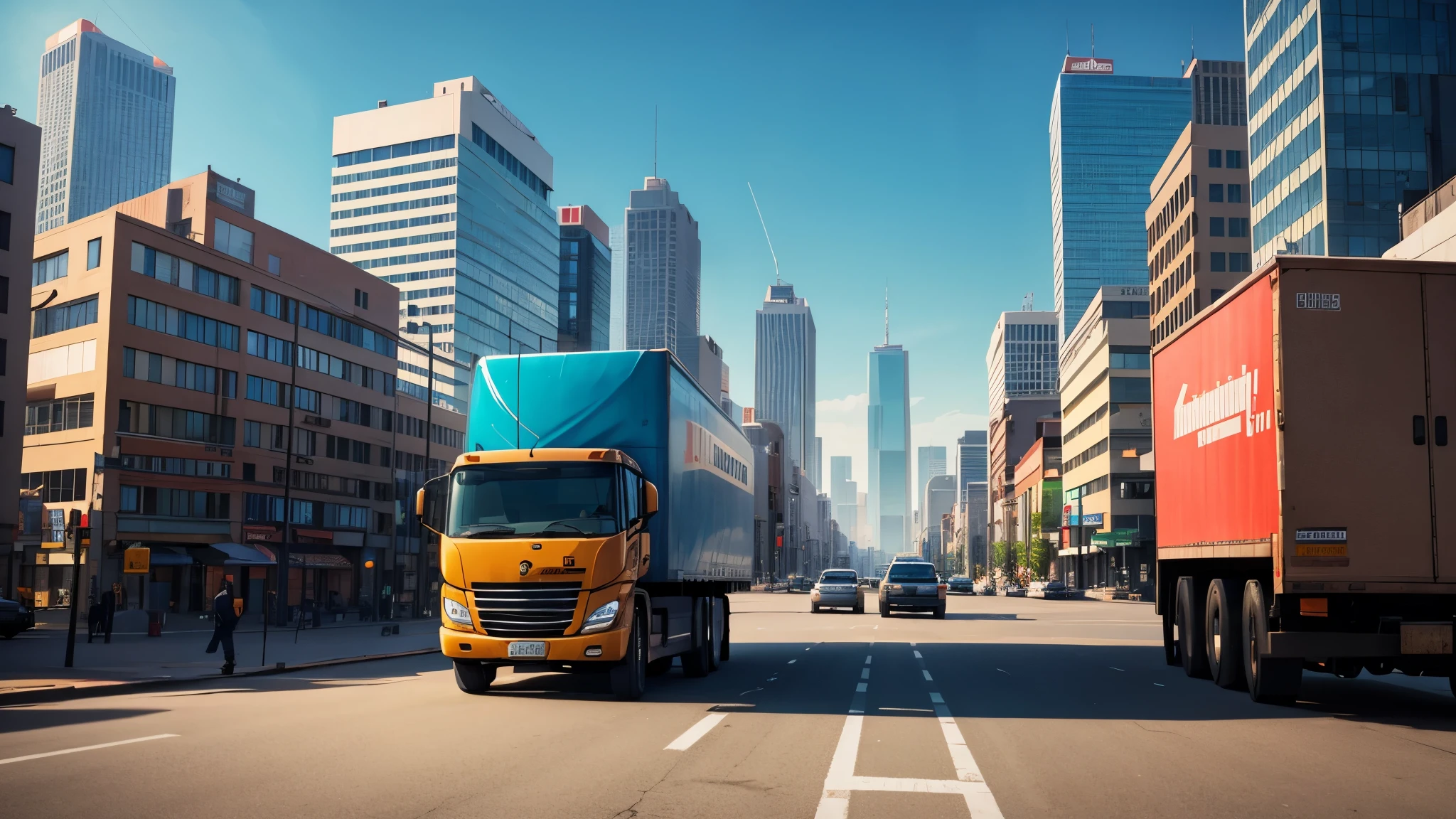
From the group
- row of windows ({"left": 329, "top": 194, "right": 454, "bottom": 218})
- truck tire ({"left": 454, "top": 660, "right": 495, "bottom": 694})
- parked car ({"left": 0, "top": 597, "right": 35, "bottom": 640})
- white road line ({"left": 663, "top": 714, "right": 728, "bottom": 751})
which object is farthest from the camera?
row of windows ({"left": 329, "top": 194, "right": 454, "bottom": 218})

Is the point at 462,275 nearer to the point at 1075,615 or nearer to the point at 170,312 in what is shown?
the point at 170,312

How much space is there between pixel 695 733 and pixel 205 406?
56.0 m

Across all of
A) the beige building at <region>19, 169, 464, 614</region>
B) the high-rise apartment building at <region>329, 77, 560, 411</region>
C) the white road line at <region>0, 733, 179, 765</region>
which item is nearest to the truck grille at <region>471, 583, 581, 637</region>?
the white road line at <region>0, 733, 179, 765</region>

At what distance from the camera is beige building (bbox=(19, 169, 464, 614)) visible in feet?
178

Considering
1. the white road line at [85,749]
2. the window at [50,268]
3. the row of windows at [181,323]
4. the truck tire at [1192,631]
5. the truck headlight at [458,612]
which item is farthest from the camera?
the window at [50,268]

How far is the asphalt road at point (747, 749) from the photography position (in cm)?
754

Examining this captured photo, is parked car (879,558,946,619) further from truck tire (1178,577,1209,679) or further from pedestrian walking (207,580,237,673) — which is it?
pedestrian walking (207,580,237,673)

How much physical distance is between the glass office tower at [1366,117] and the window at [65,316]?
211 feet

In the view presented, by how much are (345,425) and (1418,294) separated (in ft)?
227

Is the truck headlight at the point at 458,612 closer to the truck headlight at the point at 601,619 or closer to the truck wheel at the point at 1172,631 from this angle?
the truck headlight at the point at 601,619

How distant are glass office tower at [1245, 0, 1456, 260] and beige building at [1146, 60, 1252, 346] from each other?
17312 millimetres

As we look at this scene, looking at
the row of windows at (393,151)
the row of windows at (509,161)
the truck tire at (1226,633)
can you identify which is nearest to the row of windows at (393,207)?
the row of windows at (393,151)

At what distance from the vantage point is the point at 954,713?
12891 mm

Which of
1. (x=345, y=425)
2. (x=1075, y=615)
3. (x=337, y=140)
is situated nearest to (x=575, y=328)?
(x=337, y=140)
